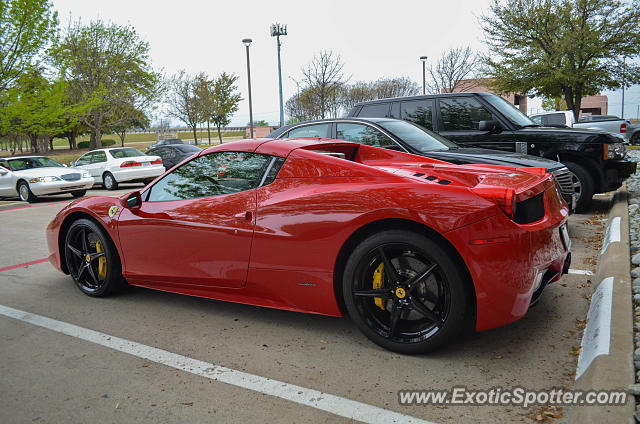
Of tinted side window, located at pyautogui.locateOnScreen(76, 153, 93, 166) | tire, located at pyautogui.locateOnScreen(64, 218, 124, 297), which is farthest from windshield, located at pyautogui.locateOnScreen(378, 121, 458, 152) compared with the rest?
tinted side window, located at pyautogui.locateOnScreen(76, 153, 93, 166)

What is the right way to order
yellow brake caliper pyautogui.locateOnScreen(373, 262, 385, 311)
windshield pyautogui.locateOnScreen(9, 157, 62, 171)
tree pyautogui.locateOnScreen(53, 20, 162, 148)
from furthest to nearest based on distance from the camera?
tree pyautogui.locateOnScreen(53, 20, 162, 148), windshield pyautogui.locateOnScreen(9, 157, 62, 171), yellow brake caliper pyautogui.locateOnScreen(373, 262, 385, 311)

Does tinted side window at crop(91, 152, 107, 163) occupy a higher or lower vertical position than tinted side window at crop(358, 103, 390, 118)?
lower

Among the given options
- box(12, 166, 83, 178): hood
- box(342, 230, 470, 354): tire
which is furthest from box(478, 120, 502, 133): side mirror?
box(12, 166, 83, 178): hood

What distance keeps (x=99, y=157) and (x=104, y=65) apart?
65.1ft

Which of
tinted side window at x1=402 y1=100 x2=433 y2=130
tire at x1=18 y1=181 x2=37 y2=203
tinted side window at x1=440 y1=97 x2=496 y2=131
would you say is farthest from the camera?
tire at x1=18 y1=181 x2=37 y2=203

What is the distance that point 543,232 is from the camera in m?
2.89

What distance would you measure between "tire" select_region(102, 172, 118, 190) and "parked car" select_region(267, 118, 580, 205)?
11883 millimetres

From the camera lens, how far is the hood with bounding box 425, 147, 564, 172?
5383 millimetres

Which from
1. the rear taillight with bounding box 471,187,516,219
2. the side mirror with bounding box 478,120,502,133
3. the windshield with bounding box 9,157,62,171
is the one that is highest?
the side mirror with bounding box 478,120,502,133

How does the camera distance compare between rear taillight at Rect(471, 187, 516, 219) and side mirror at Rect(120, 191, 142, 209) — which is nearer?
rear taillight at Rect(471, 187, 516, 219)

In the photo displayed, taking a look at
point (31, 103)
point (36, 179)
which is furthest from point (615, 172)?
point (31, 103)

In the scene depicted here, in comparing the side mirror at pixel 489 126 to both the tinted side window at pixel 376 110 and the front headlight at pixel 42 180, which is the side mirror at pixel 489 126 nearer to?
the tinted side window at pixel 376 110

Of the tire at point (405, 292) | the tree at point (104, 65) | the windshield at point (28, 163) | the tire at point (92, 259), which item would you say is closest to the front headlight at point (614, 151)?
the tire at point (405, 292)

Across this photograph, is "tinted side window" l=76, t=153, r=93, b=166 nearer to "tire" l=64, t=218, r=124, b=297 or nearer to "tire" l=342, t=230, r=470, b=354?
"tire" l=64, t=218, r=124, b=297
